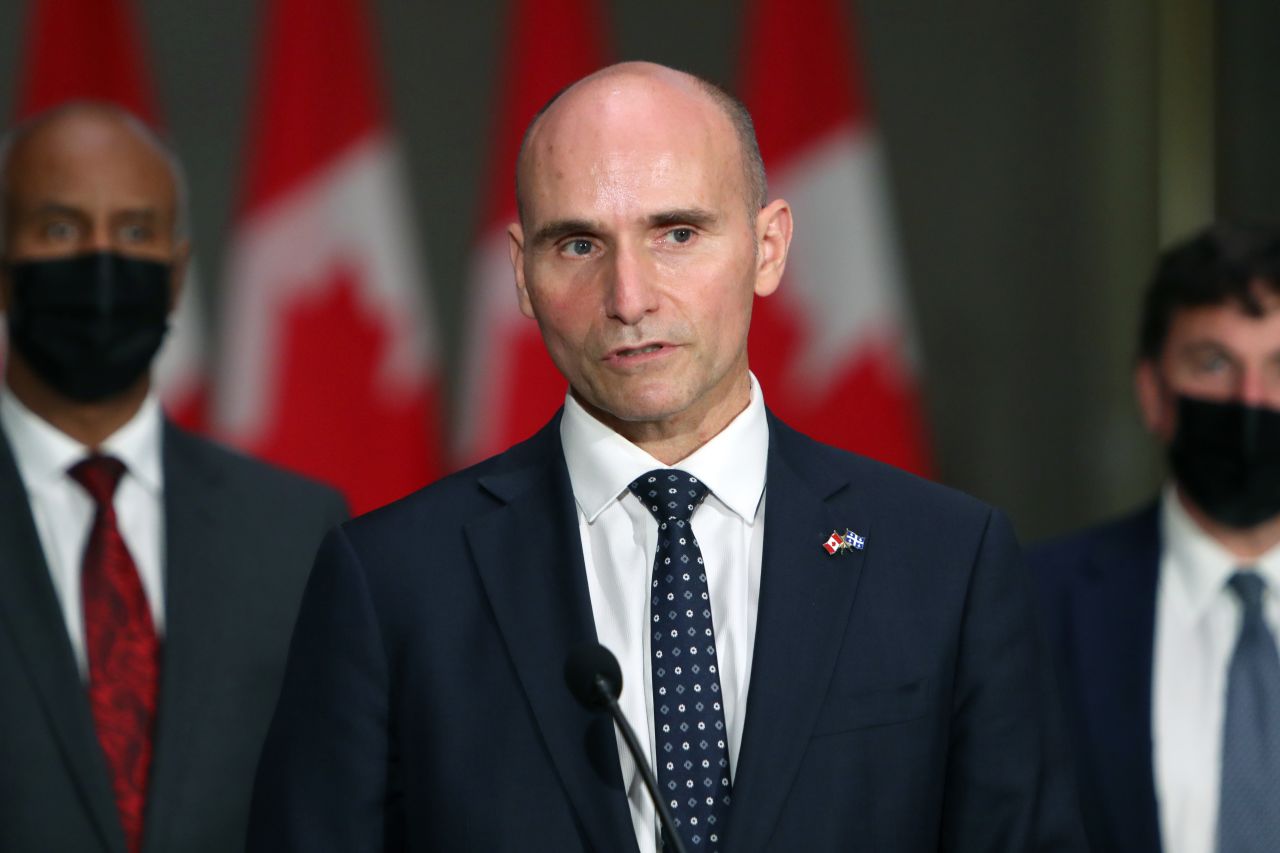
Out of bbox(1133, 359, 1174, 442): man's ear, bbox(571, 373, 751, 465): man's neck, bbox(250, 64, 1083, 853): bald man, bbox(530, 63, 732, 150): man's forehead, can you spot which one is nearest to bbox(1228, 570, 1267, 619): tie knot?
bbox(1133, 359, 1174, 442): man's ear

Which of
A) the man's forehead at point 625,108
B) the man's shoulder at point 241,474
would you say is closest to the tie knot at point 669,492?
the man's forehead at point 625,108

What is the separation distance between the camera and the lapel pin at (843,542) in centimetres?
178

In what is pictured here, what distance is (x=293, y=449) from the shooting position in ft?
13.9

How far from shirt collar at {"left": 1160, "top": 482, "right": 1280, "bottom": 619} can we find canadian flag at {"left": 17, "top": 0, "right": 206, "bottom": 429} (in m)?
2.32

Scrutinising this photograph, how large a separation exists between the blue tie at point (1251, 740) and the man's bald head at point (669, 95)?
1.35m

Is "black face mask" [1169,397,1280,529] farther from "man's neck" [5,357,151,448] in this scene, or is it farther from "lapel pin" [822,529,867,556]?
"man's neck" [5,357,151,448]

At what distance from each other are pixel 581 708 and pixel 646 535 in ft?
0.69

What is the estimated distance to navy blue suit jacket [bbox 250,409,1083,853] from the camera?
5.41ft

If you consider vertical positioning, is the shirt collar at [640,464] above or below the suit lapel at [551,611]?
above

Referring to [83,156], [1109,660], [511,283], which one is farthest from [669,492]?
[511,283]

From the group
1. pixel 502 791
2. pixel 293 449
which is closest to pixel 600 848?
pixel 502 791

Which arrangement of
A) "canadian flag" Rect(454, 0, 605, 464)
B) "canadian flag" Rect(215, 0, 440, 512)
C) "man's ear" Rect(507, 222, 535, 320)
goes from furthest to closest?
"canadian flag" Rect(454, 0, 605, 464), "canadian flag" Rect(215, 0, 440, 512), "man's ear" Rect(507, 222, 535, 320)

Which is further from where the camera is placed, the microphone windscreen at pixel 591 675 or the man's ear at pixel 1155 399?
the man's ear at pixel 1155 399

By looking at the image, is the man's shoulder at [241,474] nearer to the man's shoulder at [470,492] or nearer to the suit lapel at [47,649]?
the suit lapel at [47,649]
